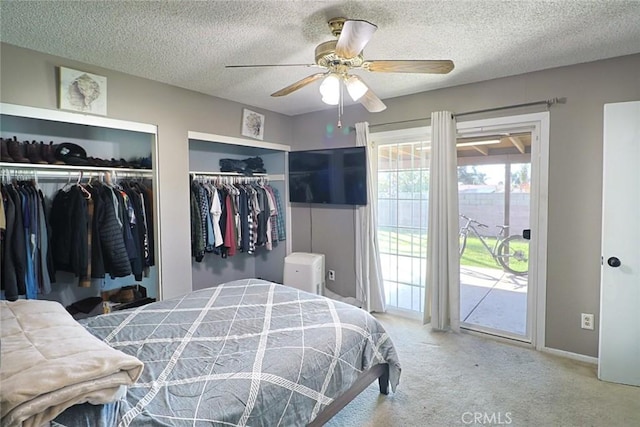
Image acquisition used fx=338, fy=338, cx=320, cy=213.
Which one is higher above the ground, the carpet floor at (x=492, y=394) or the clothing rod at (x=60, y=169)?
the clothing rod at (x=60, y=169)

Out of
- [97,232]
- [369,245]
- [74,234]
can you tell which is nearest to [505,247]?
[369,245]

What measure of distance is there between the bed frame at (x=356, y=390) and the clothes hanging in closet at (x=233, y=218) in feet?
7.00

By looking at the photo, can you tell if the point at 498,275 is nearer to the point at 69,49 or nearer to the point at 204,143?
the point at 204,143

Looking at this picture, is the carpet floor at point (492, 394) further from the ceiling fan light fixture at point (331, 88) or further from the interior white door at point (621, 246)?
the ceiling fan light fixture at point (331, 88)

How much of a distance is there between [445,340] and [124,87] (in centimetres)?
353

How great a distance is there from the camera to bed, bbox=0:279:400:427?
1.32 metres

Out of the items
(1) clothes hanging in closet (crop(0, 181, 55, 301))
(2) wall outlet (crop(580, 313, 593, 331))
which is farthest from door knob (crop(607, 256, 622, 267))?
(1) clothes hanging in closet (crop(0, 181, 55, 301))

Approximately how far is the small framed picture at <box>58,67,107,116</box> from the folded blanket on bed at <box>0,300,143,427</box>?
67.2 inches

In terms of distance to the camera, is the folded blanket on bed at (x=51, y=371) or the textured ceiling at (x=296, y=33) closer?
the folded blanket on bed at (x=51, y=371)

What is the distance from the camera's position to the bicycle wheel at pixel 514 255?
3182 mm

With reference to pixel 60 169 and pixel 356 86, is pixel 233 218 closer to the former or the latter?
pixel 60 169

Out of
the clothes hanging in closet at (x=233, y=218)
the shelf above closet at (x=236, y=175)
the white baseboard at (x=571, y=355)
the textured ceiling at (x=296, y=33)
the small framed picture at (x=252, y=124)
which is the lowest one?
the white baseboard at (x=571, y=355)

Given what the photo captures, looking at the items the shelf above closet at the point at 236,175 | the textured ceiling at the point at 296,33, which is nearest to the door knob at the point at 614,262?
the textured ceiling at the point at 296,33

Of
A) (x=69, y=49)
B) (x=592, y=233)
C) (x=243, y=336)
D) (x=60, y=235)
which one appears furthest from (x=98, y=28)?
(x=592, y=233)
